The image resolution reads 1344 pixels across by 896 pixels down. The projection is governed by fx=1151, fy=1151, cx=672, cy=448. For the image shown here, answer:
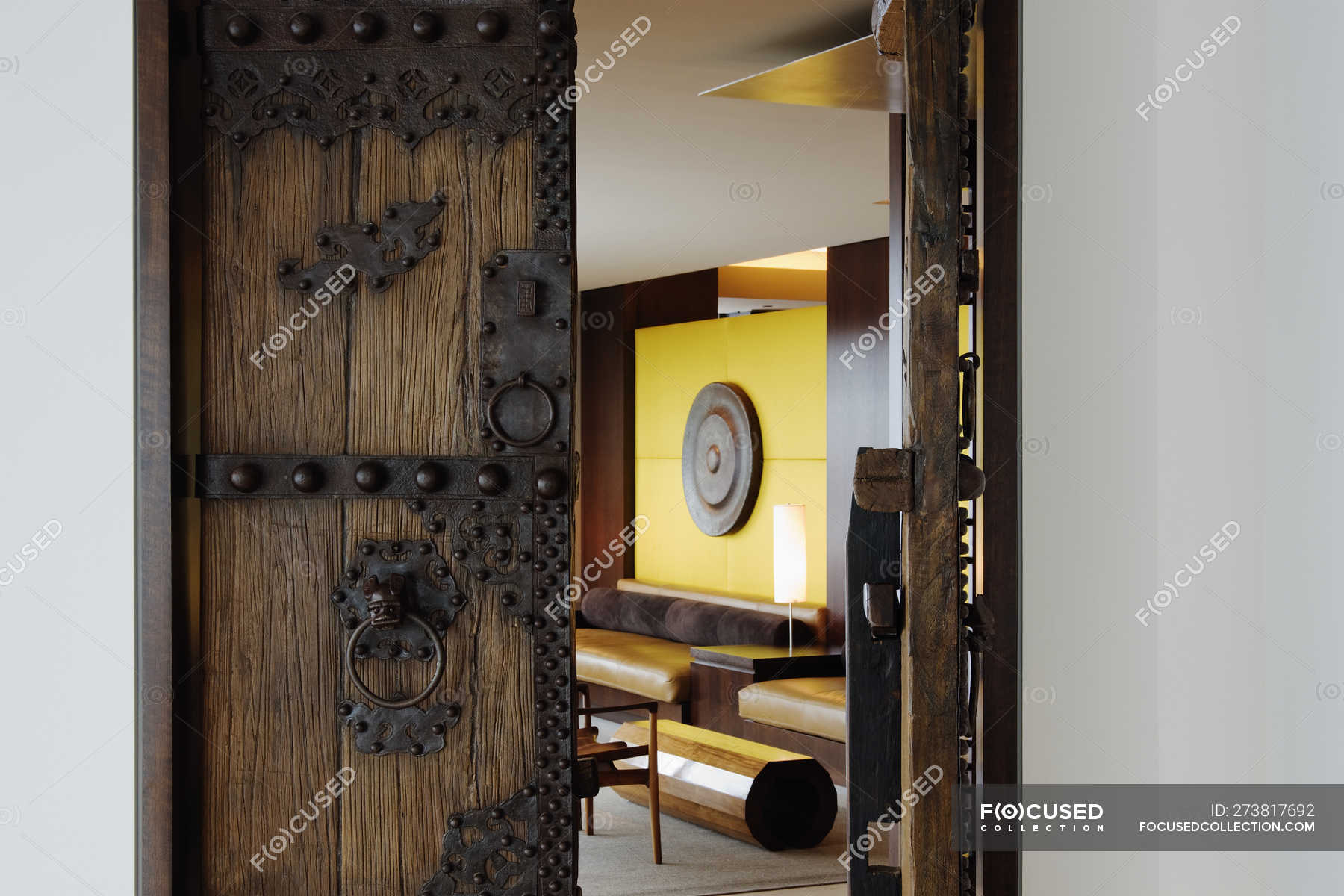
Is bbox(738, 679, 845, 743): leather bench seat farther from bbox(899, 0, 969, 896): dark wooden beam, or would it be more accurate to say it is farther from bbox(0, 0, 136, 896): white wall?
bbox(899, 0, 969, 896): dark wooden beam

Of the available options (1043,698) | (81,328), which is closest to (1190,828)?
(1043,698)

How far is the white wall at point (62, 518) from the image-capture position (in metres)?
1.70

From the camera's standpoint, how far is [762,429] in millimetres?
7047

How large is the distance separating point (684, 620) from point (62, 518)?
18.2 ft

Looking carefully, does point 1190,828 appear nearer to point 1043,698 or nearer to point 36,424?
point 1043,698

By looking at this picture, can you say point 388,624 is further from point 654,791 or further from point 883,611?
point 654,791

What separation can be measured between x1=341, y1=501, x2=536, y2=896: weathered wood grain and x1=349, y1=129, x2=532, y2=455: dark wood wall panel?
0.13m

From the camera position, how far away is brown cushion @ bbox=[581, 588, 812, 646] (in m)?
6.29

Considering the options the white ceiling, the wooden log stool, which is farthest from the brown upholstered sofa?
the white ceiling

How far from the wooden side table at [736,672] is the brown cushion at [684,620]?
9 cm

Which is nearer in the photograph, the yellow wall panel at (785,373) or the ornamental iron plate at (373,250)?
the ornamental iron plate at (373,250)

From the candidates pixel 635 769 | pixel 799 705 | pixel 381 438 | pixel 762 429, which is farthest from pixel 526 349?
pixel 762 429

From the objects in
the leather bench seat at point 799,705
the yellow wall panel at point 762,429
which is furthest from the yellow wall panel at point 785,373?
the leather bench seat at point 799,705

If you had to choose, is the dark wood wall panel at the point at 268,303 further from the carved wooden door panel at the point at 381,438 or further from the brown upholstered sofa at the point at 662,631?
the brown upholstered sofa at the point at 662,631
